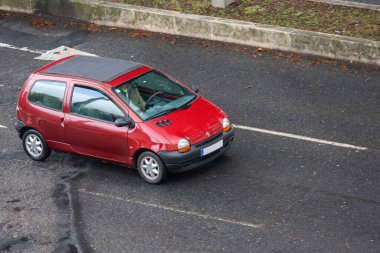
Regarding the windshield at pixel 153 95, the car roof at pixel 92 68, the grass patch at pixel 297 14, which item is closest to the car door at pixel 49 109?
the car roof at pixel 92 68

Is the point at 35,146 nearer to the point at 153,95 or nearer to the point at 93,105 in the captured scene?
the point at 93,105

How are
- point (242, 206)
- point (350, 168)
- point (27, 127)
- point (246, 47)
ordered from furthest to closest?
point (246, 47)
point (27, 127)
point (350, 168)
point (242, 206)

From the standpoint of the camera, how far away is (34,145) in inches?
533

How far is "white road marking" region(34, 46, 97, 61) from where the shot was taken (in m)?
18.0

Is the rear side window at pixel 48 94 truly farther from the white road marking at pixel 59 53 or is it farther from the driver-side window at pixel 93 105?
the white road marking at pixel 59 53

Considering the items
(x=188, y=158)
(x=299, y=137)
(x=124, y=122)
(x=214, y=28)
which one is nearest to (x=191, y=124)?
(x=188, y=158)

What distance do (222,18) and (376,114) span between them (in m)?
5.05

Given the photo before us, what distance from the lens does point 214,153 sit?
1243cm

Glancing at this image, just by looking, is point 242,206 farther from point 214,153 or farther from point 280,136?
point 280,136

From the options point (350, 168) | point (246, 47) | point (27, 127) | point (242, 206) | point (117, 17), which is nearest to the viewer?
point (242, 206)

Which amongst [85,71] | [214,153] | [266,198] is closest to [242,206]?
[266,198]

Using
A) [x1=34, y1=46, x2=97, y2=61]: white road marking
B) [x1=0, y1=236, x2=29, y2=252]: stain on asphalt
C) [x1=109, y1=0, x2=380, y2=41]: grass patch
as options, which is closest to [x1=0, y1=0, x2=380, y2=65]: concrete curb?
[x1=109, y1=0, x2=380, y2=41]: grass patch

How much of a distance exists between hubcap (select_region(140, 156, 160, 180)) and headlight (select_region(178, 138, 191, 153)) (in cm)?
46

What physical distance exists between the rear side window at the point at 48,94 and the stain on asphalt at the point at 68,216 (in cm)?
112
